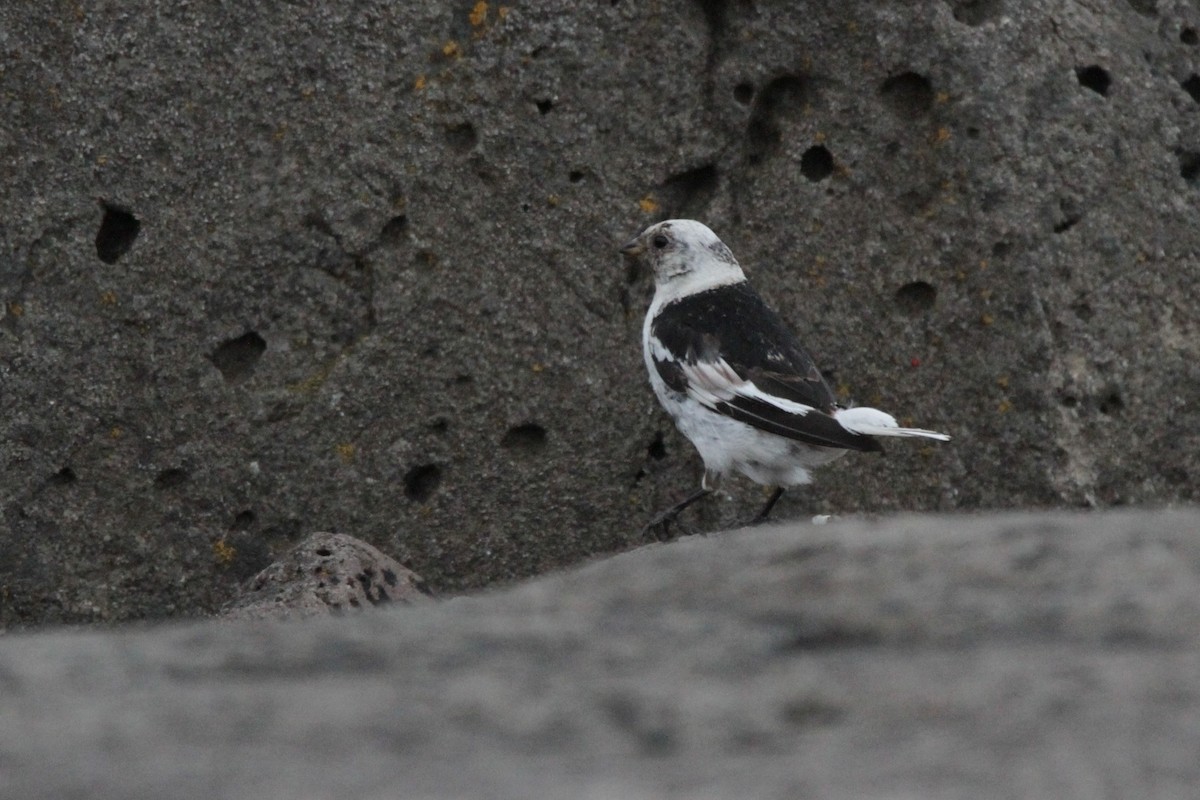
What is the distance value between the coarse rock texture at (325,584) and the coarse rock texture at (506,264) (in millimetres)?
690

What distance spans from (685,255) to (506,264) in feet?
1.97

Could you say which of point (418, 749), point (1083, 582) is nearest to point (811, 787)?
point (418, 749)

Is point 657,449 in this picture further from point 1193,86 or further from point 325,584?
point 1193,86

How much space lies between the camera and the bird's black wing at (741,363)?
5691 mm

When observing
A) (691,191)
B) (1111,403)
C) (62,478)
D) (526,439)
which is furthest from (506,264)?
(1111,403)

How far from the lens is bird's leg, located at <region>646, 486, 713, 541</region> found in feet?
20.1

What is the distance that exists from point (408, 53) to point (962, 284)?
6.57 ft

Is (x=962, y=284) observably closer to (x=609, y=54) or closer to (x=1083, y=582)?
(x=609, y=54)

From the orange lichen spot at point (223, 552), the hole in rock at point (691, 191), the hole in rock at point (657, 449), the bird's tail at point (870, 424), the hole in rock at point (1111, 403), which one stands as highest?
the hole in rock at point (691, 191)

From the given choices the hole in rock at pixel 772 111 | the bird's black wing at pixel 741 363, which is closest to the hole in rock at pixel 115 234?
the bird's black wing at pixel 741 363

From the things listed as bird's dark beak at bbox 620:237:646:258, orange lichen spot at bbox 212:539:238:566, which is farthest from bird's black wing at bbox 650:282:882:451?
orange lichen spot at bbox 212:539:238:566

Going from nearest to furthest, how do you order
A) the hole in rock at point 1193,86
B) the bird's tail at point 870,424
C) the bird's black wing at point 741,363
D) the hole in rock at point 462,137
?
the bird's tail at point 870,424 < the bird's black wing at point 741,363 < the hole in rock at point 462,137 < the hole in rock at point 1193,86

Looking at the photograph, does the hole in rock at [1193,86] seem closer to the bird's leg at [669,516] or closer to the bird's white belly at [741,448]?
the bird's white belly at [741,448]

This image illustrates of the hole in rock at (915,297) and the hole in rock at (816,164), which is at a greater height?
the hole in rock at (816,164)
